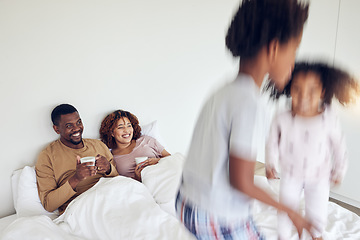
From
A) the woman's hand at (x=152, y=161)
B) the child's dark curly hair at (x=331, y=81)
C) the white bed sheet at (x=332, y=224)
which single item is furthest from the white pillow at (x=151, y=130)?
the child's dark curly hair at (x=331, y=81)

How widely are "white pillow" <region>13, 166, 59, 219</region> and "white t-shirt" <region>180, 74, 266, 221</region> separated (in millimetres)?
1129

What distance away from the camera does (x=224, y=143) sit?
0.62 meters

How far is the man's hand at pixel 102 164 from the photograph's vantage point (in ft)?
5.18

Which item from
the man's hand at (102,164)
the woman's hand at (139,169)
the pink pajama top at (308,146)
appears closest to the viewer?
the pink pajama top at (308,146)

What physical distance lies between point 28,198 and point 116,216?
57 cm

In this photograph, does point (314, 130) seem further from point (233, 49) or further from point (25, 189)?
point (25, 189)

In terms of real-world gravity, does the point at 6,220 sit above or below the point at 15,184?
below

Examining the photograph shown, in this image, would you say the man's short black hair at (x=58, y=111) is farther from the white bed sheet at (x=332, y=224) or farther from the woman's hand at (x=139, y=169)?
the white bed sheet at (x=332, y=224)

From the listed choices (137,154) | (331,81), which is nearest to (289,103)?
(331,81)

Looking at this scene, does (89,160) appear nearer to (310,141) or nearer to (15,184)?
(15,184)

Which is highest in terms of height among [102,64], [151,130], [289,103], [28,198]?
[102,64]

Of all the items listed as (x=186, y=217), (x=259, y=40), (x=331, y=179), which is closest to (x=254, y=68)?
(x=259, y=40)

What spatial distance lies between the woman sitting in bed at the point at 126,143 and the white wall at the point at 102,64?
103 millimetres

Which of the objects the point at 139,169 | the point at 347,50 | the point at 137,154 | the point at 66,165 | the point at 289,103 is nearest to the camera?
the point at 289,103
